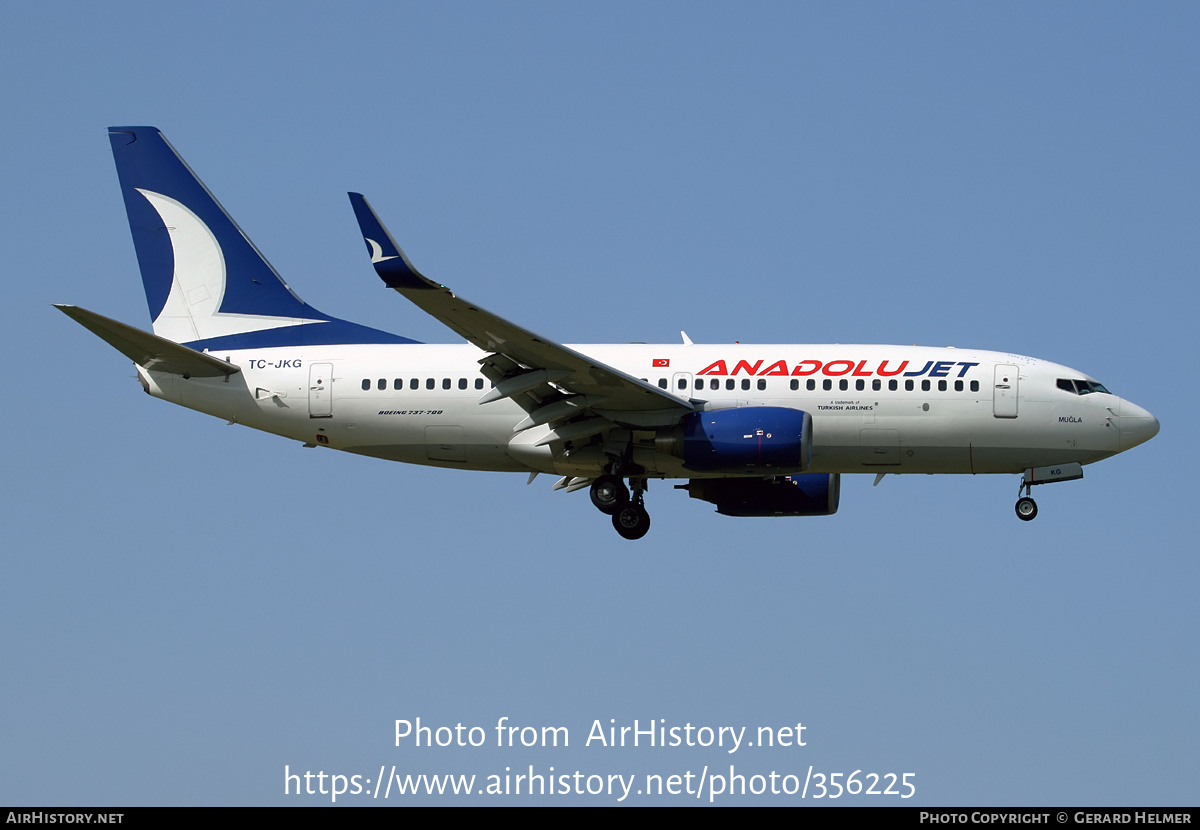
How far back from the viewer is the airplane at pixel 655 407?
120 feet

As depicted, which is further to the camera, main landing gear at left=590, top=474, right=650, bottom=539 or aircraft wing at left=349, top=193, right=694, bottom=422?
main landing gear at left=590, top=474, right=650, bottom=539

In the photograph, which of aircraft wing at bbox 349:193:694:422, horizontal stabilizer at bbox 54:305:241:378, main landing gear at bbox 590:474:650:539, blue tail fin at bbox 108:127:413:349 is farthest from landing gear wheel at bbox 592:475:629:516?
horizontal stabilizer at bbox 54:305:241:378

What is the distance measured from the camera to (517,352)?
35.3 m

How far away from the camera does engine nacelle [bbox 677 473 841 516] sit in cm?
4050

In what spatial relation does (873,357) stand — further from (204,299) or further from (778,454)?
(204,299)

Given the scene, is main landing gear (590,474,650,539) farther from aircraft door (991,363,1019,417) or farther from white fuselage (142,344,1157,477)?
aircraft door (991,363,1019,417)

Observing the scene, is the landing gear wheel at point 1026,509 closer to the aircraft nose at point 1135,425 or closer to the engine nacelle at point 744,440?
the aircraft nose at point 1135,425

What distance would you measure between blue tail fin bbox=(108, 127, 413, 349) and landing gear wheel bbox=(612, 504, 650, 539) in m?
6.94

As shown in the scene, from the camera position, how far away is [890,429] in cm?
3706

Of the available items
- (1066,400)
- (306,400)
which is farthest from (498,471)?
(1066,400)

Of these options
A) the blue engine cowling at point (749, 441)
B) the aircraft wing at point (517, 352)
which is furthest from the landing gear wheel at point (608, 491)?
the blue engine cowling at point (749, 441)

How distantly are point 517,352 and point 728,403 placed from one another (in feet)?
17.4

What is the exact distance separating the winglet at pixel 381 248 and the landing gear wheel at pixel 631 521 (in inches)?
376

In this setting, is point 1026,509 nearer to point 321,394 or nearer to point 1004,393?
point 1004,393
